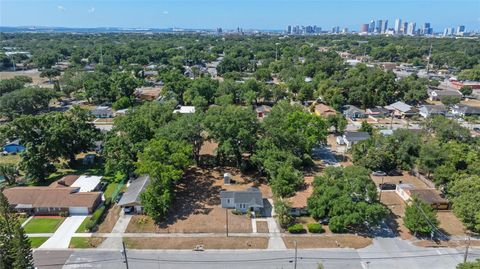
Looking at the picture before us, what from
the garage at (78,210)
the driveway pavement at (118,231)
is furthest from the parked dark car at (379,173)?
the garage at (78,210)

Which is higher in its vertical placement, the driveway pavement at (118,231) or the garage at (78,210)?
the garage at (78,210)

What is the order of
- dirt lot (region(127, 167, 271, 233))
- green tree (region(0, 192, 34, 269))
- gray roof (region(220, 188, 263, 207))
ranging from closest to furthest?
1. green tree (region(0, 192, 34, 269))
2. dirt lot (region(127, 167, 271, 233))
3. gray roof (region(220, 188, 263, 207))

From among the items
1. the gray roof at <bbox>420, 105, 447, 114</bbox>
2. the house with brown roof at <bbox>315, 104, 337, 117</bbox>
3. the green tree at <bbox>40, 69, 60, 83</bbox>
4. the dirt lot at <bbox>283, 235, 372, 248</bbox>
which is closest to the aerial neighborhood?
the dirt lot at <bbox>283, 235, 372, 248</bbox>

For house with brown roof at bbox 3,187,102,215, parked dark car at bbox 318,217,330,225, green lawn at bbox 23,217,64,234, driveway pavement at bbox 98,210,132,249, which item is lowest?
green lawn at bbox 23,217,64,234

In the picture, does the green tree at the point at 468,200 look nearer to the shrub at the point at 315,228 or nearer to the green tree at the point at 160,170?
the shrub at the point at 315,228

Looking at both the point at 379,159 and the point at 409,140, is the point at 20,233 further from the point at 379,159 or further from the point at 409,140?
the point at 409,140

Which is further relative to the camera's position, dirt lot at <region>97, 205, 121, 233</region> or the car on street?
the car on street

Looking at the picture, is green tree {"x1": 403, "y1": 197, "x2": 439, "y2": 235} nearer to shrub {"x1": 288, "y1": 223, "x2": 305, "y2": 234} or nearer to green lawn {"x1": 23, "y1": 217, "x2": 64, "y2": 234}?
shrub {"x1": 288, "y1": 223, "x2": 305, "y2": 234}

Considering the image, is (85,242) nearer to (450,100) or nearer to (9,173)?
(9,173)
